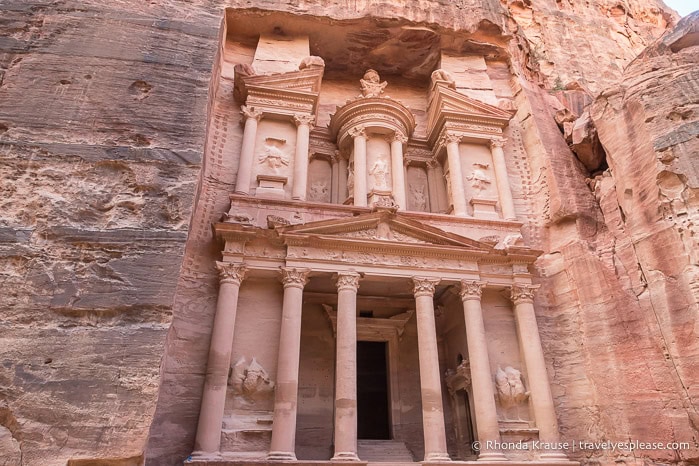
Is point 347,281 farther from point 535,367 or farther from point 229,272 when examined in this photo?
point 535,367

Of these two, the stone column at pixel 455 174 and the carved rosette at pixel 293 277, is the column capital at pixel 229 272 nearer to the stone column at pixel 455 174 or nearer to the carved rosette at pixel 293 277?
the carved rosette at pixel 293 277

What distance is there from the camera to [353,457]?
8.23m

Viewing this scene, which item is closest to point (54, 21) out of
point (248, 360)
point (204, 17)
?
point (204, 17)

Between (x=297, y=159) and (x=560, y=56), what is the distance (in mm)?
13114

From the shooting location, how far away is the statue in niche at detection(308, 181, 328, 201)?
43.1 feet

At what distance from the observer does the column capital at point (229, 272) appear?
9.49 m

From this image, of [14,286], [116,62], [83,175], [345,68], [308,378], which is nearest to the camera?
[14,286]

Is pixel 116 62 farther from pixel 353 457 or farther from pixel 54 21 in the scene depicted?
pixel 353 457

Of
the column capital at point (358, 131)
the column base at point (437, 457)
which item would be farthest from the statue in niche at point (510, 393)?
the column capital at point (358, 131)

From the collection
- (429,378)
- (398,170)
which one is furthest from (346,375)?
(398,170)

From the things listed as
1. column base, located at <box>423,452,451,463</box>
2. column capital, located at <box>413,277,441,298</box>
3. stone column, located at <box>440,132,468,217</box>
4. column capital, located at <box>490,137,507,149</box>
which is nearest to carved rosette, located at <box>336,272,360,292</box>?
column capital, located at <box>413,277,441,298</box>

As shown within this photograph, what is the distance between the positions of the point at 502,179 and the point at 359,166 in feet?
12.5

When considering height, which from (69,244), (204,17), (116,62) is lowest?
(69,244)

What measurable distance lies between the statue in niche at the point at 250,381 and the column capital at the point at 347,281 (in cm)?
229
